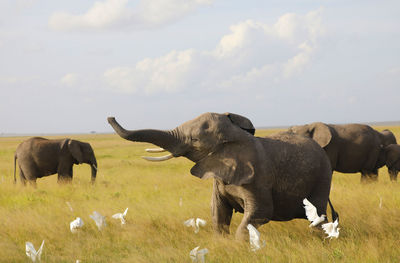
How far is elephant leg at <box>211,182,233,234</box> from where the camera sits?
5277 millimetres

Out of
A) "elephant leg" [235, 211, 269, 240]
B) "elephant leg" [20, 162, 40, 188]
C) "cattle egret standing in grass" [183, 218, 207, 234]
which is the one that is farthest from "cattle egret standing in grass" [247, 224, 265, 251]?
"elephant leg" [20, 162, 40, 188]

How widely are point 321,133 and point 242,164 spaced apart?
666 centimetres

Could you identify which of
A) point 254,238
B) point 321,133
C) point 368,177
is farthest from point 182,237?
point 368,177

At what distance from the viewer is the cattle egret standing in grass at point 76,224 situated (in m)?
6.36

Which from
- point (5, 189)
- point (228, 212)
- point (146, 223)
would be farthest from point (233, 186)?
point (5, 189)

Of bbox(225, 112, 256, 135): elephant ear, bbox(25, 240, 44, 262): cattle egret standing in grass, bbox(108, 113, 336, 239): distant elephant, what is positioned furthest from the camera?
bbox(225, 112, 256, 135): elephant ear

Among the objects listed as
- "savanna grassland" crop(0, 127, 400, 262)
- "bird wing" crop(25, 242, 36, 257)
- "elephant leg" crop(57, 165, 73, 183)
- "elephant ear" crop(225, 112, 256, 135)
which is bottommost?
"elephant leg" crop(57, 165, 73, 183)

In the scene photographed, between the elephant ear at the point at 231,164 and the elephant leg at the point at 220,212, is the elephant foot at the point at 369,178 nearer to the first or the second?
the elephant leg at the point at 220,212

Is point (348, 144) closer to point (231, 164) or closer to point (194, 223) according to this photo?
point (194, 223)

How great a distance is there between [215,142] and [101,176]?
13.6m

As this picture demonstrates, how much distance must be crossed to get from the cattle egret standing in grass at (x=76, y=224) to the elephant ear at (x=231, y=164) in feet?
8.00

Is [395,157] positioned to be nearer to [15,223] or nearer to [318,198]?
[318,198]

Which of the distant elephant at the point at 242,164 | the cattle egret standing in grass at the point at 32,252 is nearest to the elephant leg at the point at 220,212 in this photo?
the distant elephant at the point at 242,164

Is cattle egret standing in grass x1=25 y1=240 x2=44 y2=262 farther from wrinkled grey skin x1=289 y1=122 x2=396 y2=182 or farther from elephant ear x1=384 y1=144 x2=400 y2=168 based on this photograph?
elephant ear x1=384 y1=144 x2=400 y2=168
